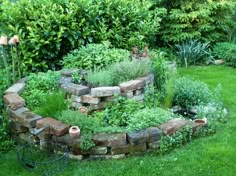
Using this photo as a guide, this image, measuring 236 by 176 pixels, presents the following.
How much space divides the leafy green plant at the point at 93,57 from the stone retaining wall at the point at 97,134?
56cm

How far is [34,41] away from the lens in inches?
226

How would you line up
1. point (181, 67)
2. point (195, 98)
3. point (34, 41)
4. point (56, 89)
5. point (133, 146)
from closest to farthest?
1. point (133, 146)
2. point (56, 89)
3. point (195, 98)
4. point (34, 41)
5. point (181, 67)

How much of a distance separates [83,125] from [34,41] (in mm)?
2059

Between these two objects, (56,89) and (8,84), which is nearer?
(56,89)

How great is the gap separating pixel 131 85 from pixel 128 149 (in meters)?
0.82

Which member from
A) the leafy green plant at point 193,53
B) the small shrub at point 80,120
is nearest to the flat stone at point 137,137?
the small shrub at point 80,120

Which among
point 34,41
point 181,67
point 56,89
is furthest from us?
point 181,67

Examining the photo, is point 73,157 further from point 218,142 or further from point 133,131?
Answer: point 218,142

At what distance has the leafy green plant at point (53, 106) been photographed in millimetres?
4398

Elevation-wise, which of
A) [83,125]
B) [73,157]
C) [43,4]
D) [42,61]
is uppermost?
[43,4]

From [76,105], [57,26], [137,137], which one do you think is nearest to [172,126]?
[137,137]

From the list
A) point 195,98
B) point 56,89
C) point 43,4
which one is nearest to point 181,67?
point 195,98

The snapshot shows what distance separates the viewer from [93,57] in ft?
17.6

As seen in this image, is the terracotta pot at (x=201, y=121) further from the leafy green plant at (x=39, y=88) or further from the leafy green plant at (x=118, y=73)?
the leafy green plant at (x=39, y=88)
